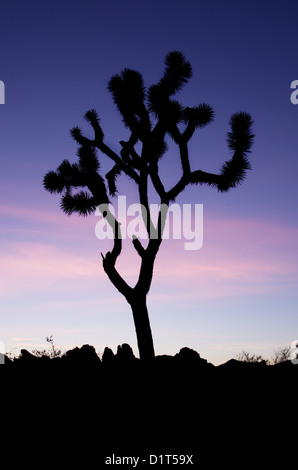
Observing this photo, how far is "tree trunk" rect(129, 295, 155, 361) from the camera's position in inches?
371

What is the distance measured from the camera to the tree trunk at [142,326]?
30.9 feet

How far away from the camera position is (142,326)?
957 cm

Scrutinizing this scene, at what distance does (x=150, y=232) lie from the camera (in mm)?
10141

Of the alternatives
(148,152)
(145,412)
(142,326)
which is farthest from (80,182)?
(145,412)

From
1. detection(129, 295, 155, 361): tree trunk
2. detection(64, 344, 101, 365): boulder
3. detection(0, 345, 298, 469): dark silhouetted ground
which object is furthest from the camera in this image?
detection(129, 295, 155, 361): tree trunk

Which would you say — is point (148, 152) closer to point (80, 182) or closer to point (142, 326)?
point (80, 182)

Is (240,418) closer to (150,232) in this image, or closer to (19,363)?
(19,363)

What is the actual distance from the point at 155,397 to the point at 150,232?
15.3 ft

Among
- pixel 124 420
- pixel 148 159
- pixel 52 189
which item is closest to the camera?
pixel 124 420

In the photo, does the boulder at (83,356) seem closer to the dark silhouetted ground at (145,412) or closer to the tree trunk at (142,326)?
the dark silhouetted ground at (145,412)

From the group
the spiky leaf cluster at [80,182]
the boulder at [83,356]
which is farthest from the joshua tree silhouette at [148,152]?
the boulder at [83,356]

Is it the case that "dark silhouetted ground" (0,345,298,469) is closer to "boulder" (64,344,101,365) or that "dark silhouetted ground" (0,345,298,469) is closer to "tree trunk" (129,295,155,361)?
"boulder" (64,344,101,365)

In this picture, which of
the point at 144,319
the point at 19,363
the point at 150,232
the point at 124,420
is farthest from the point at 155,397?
the point at 150,232

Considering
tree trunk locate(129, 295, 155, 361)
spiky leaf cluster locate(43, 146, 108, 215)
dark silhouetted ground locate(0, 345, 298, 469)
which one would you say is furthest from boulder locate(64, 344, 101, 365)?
spiky leaf cluster locate(43, 146, 108, 215)
